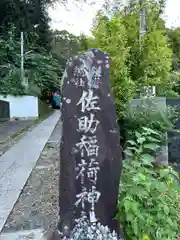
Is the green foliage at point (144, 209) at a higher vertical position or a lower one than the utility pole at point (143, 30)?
lower

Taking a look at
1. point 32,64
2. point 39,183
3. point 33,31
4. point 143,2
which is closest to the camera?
point 39,183

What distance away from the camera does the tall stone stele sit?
2537mm

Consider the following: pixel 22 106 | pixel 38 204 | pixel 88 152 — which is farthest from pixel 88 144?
pixel 22 106

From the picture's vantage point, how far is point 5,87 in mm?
16625

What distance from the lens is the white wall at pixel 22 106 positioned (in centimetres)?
1664

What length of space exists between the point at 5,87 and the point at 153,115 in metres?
12.9

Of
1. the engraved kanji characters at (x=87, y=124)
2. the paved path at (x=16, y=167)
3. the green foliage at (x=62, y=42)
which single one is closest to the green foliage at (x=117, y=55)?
the paved path at (x=16, y=167)

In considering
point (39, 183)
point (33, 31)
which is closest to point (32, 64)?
point (33, 31)

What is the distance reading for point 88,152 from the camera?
2553 mm

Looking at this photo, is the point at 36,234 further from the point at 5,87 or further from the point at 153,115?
the point at 5,87

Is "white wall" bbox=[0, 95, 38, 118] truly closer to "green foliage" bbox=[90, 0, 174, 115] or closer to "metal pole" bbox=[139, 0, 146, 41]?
"green foliage" bbox=[90, 0, 174, 115]

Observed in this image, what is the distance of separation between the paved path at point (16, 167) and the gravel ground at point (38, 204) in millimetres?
91

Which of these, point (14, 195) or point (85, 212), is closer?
point (85, 212)

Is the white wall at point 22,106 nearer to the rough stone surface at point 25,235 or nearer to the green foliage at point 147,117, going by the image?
the green foliage at point 147,117
